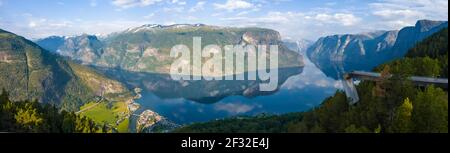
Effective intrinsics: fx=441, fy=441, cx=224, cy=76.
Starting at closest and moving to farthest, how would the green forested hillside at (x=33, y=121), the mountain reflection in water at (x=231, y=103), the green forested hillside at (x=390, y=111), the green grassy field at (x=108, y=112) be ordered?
the green forested hillside at (x=390, y=111) → the green forested hillside at (x=33, y=121) → the green grassy field at (x=108, y=112) → the mountain reflection in water at (x=231, y=103)

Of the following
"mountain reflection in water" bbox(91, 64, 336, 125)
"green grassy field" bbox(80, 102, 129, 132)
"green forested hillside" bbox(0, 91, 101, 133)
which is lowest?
"green grassy field" bbox(80, 102, 129, 132)

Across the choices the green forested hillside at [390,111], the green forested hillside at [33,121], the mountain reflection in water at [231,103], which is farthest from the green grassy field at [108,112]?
the green forested hillside at [390,111]

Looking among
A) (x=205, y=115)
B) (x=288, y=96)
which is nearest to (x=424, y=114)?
(x=205, y=115)

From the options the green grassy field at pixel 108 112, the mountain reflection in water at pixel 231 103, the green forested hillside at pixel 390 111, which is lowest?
the green grassy field at pixel 108 112

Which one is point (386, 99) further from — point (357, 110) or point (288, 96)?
point (288, 96)

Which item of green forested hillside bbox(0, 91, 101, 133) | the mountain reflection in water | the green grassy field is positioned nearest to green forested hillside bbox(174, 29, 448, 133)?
green forested hillside bbox(0, 91, 101, 133)

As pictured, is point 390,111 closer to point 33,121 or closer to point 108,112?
point 33,121

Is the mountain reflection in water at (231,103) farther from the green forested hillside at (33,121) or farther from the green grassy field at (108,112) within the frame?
the green forested hillside at (33,121)

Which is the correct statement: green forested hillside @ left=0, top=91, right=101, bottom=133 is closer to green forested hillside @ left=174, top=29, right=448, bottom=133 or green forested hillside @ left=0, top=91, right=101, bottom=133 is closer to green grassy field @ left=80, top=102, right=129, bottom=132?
green forested hillside @ left=174, top=29, right=448, bottom=133

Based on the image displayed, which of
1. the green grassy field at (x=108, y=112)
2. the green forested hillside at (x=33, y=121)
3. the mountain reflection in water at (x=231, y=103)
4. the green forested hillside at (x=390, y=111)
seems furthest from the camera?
the mountain reflection in water at (x=231, y=103)

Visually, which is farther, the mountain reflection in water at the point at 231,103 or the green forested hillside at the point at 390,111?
the mountain reflection in water at the point at 231,103
